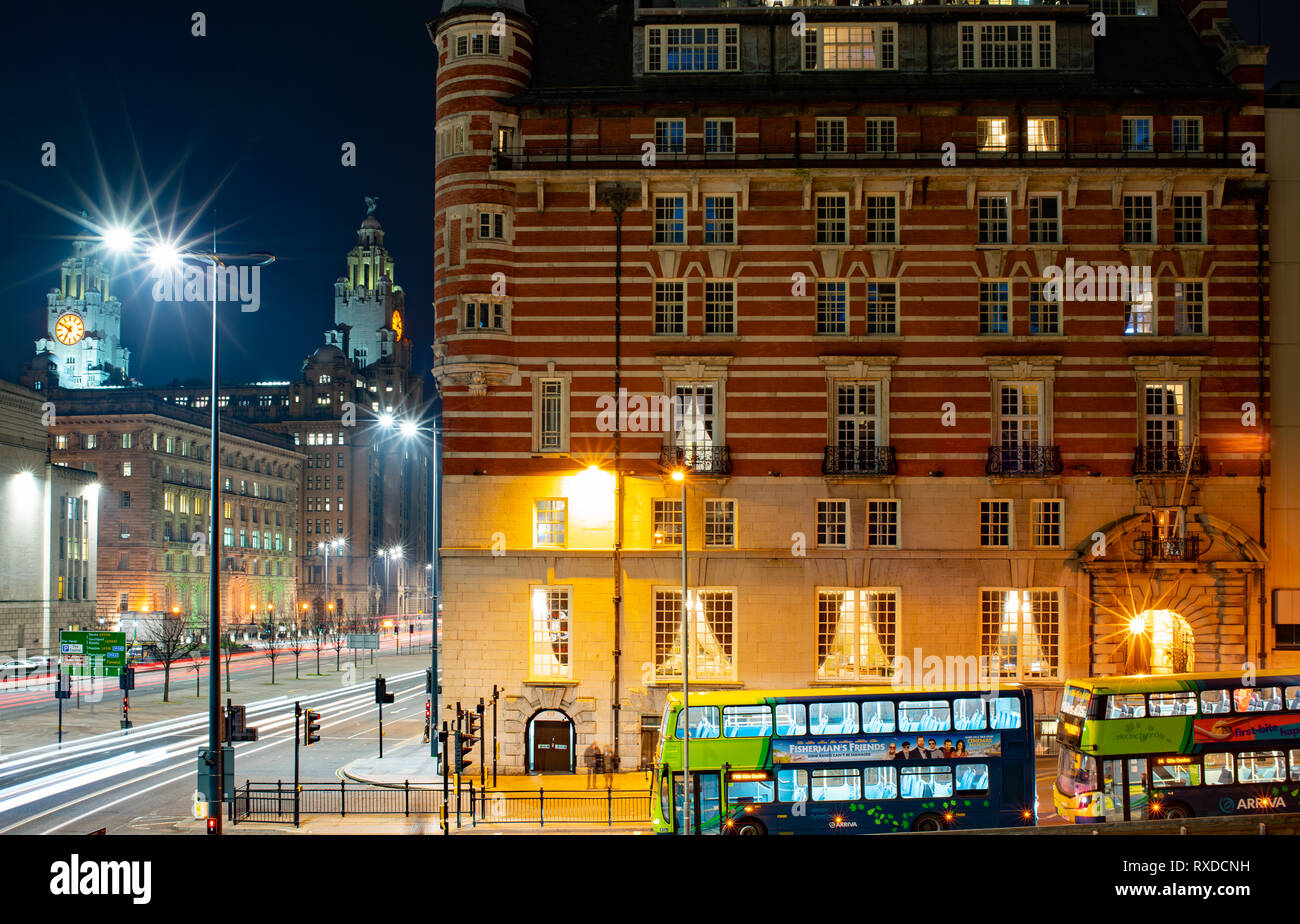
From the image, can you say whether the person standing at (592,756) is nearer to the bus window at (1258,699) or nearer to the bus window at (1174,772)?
the bus window at (1174,772)

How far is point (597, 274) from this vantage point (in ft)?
138

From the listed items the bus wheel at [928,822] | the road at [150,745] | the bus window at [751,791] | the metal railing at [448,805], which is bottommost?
the road at [150,745]

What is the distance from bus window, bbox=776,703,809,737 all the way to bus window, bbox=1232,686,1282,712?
10716 millimetres

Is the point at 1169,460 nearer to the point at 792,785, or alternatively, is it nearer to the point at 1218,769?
the point at 1218,769

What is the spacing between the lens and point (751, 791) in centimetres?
2898

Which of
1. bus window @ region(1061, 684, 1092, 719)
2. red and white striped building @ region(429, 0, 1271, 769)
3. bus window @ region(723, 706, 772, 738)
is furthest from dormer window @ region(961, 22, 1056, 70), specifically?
bus window @ region(723, 706, 772, 738)

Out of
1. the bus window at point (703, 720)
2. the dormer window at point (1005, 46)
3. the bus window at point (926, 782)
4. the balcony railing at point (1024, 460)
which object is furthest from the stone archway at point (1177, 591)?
the bus window at point (703, 720)

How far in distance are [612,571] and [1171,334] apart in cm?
2151

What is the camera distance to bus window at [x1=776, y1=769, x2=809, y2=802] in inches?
1136

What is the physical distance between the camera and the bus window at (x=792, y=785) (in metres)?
28.9

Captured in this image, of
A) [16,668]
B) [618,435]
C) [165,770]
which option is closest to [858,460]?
[618,435]

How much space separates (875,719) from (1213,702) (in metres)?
8.39

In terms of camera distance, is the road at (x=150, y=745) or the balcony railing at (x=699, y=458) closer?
the road at (x=150, y=745)

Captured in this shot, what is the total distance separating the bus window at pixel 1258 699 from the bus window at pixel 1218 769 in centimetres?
130
